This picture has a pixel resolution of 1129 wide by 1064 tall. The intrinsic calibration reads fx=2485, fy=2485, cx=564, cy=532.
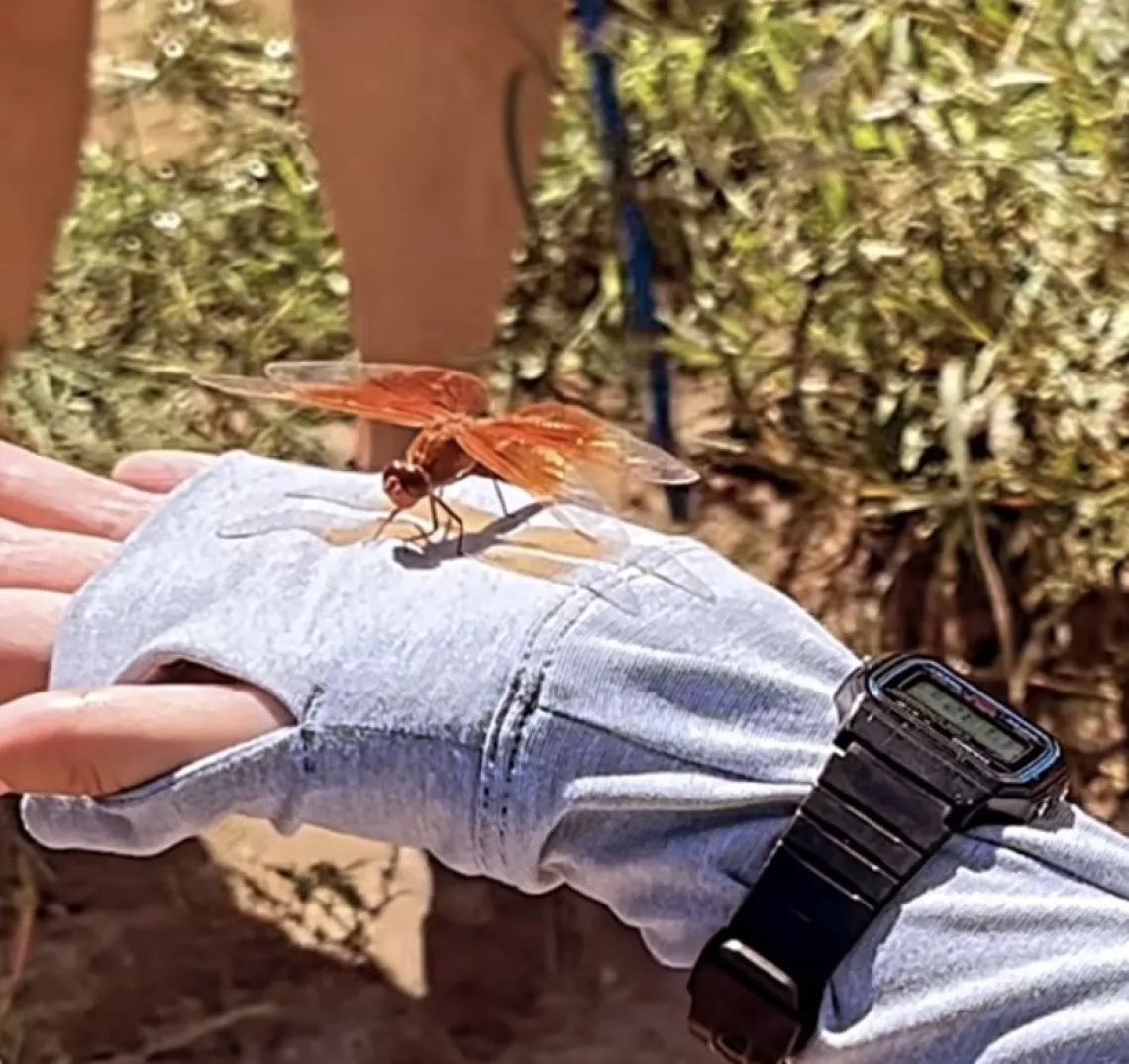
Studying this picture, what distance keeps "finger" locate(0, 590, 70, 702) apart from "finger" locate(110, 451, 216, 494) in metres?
0.10

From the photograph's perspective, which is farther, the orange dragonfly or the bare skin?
the bare skin

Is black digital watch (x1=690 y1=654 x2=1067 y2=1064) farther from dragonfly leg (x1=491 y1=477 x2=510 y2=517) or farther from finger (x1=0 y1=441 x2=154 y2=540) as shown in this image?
finger (x1=0 y1=441 x2=154 y2=540)

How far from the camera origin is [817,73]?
1961mm

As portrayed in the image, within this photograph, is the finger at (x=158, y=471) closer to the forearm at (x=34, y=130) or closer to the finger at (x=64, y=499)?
the finger at (x=64, y=499)

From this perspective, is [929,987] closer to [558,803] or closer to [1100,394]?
[558,803]

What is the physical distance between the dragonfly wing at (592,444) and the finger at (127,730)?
238 millimetres

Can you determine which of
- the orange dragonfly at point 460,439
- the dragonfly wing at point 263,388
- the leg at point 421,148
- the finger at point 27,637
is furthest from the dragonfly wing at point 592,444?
the leg at point 421,148

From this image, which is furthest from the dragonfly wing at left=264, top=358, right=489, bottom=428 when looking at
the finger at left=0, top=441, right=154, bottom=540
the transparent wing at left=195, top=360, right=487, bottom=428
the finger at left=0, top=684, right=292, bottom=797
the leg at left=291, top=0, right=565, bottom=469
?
the leg at left=291, top=0, right=565, bottom=469

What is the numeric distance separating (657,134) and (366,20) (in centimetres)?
44

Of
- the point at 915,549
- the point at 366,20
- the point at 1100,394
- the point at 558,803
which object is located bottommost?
the point at 915,549

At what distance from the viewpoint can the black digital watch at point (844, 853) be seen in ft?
3.04

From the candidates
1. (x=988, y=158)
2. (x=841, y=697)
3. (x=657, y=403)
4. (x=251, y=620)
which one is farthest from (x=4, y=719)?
(x=988, y=158)

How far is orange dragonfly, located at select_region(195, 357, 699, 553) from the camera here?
112 cm

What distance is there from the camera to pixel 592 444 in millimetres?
1193
